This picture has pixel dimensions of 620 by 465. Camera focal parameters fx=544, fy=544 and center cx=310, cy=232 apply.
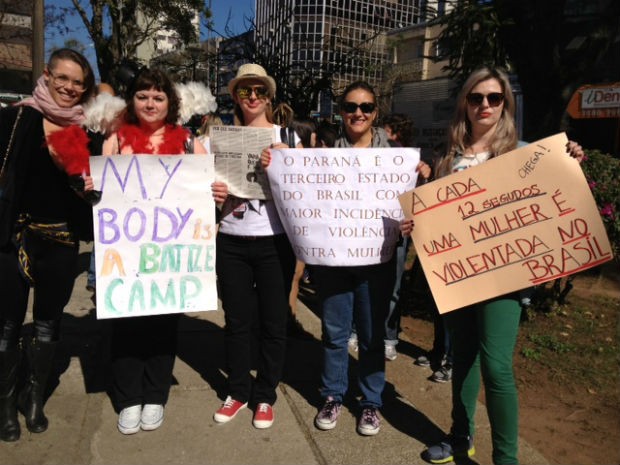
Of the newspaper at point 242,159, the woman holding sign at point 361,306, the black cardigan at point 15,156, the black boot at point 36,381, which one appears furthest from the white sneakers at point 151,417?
the newspaper at point 242,159

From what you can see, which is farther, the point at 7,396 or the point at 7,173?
the point at 7,396

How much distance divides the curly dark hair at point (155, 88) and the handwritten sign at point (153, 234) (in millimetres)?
269

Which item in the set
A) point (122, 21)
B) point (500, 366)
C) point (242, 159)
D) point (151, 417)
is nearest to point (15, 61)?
point (122, 21)

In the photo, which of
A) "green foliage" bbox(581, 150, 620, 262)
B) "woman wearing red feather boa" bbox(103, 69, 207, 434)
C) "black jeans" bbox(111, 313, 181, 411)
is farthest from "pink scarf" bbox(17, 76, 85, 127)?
"green foliage" bbox(581, 150, 620, 262)

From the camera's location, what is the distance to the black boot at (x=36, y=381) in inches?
114

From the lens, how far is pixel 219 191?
2.87m

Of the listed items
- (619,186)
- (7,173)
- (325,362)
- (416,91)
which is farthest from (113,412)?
(416,91)

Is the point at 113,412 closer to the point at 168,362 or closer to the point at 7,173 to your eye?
the point at 168,362

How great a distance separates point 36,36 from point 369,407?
A: 7.92m

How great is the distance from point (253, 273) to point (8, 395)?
4.67 ft

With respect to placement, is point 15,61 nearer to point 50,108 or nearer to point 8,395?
point 50,108

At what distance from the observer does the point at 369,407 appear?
9.89 feet

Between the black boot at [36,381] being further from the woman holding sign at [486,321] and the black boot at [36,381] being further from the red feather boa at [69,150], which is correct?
the woman holding sign at [486,321]

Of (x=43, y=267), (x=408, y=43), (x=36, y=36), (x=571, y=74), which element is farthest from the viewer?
(x=408, y=43)
